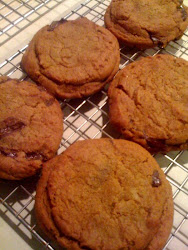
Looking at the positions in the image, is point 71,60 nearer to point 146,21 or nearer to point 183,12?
point 146,21

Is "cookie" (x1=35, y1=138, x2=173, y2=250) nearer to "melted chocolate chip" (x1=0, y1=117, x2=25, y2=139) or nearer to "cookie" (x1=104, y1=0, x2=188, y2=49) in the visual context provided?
"melted chocolate chip" (x1=0, y1=117, x2=25, y2=139)

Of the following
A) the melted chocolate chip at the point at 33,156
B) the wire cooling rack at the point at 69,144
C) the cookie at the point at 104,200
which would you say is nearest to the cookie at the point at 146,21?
the wire cooling rack at the point at 69,144

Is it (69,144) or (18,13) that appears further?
(18,13)

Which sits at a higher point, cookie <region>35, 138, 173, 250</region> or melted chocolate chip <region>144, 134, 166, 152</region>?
melted chocolate chip <region>144, 134, 166, 152</region>

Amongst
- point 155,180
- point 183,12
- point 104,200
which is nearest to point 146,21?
point 183,12

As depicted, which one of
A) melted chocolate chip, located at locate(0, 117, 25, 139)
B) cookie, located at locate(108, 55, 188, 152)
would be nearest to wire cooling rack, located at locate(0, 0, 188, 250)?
cookie, located at locate(108, 55, 188, 152)

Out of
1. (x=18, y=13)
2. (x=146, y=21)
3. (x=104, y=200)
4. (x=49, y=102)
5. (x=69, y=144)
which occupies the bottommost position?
(x=69, y=144)

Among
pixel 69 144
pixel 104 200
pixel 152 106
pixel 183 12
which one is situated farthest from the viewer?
pixel 183 12
